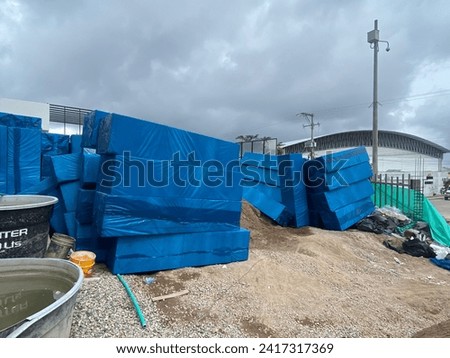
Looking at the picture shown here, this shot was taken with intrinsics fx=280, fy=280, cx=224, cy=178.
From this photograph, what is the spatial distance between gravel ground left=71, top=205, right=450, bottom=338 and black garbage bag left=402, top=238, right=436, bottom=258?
1276 millimetres

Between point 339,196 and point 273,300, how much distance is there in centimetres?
515

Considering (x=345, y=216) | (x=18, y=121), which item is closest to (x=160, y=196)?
(x=18, y=121)

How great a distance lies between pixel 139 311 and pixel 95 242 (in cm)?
173

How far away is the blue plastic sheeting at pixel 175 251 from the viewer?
391 centimetres

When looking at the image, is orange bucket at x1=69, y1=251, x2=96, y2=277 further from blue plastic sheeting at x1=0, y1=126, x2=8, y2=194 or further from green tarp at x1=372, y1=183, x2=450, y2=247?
green tarp at x1=372, y1=183, x2=450, y2=247

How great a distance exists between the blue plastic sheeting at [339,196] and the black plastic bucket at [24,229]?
655 cm

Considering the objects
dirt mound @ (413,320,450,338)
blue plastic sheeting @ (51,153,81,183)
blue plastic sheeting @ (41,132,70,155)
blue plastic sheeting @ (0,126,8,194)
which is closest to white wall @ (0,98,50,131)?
blue plastic sheeting @ (41,132,70,155)

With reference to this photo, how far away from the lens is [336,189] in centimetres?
807

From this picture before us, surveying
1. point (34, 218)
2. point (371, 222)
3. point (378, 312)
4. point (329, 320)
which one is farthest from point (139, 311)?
point (371, 222)

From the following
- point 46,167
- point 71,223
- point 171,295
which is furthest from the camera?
point 46,167

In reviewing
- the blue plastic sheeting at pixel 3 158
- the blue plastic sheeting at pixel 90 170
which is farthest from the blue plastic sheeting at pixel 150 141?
the blue plastic sheeting at pixel 3 158

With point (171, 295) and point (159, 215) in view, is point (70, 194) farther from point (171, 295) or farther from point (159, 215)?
point (171, 295)

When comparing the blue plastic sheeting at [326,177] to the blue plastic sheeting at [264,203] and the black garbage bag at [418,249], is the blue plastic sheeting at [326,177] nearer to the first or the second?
the blue plastic sheeting at [264,203]
